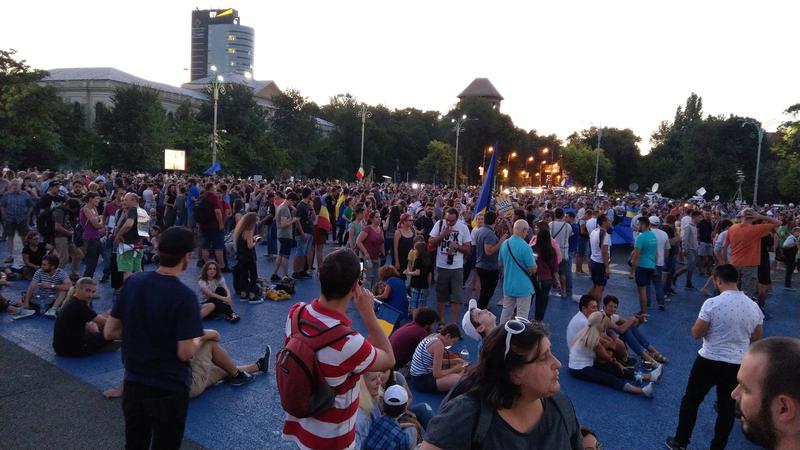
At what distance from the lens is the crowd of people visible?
2123 millimetres

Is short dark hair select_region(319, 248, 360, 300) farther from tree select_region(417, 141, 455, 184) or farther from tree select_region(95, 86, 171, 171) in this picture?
tree select_region(417, 141, 455, 184)

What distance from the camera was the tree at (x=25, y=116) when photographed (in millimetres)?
42156

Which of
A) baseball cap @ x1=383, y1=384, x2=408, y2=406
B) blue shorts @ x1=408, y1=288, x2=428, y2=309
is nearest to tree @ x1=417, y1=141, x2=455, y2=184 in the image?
blue shorts @ x1=408, y1=288, x2=428, y2=309

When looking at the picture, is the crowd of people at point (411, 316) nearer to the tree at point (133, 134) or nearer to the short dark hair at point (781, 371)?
the short dark hair at point (781, 371)

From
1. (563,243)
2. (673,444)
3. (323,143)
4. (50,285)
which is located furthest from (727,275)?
(323,143)

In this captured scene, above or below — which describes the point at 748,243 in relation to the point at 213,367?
above

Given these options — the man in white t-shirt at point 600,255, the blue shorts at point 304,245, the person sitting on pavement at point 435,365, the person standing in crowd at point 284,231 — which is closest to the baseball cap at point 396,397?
the person sitting on pavement at point 435,365

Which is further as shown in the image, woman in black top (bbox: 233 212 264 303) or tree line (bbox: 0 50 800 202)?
tree line (bbox: 0 50 800 202)

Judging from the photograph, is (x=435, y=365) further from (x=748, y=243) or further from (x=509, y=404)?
(x=748, y=243)

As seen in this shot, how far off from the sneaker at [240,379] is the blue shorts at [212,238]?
5374 mm

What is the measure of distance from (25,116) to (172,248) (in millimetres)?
49867

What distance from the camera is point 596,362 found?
6617 mm

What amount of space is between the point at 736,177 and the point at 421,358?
60125 mm

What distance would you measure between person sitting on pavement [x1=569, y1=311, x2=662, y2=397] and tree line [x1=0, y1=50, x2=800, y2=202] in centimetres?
4021
